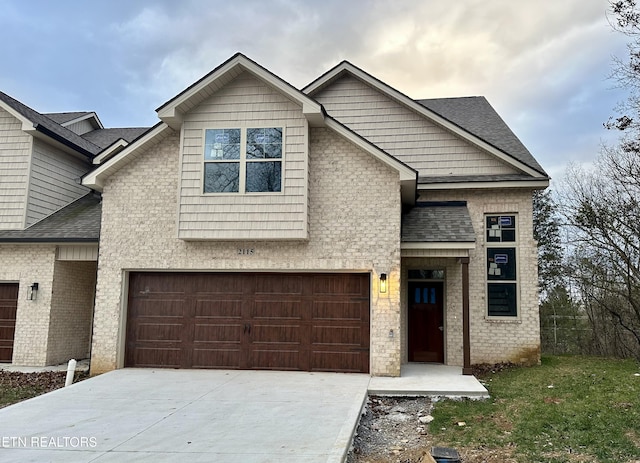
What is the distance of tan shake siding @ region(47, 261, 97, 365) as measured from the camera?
38.6 ft

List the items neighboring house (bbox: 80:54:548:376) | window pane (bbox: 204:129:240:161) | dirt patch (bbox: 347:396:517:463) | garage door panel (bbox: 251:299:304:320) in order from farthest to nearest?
garage door panel (bbox: 251:299:304:320) < window pane (bbox: 204:129:240:161) < neighboring house (bbox: 80:54:548:376) < dirt patch (bbox: 347:396:517:463)

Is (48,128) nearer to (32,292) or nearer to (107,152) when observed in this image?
(107,152)

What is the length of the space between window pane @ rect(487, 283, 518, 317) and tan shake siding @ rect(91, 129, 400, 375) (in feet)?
11.5

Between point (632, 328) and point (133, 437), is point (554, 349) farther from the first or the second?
point (133, 437)

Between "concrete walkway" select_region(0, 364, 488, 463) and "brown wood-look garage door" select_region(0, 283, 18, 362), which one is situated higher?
"brown wood-look garage door" select_region(0, 283, 18, 362)

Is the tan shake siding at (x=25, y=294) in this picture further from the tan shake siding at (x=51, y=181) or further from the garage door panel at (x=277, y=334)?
the garage door panel at (x=277, y=334)

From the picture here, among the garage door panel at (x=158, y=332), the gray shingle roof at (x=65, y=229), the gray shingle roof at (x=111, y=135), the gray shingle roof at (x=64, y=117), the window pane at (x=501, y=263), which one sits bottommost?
the garage door panel at (x=158, y=332)

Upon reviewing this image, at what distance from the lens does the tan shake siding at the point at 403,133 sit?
1291 centimetres

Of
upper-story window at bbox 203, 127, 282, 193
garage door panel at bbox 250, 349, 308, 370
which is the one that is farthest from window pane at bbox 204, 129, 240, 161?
garage door panel at bbox 250, 349, 308, 370

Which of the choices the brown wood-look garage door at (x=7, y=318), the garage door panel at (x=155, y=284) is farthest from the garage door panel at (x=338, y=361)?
the brown wood-look garage door at (x=7, y=318)

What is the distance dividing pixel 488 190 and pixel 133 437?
1007 cm

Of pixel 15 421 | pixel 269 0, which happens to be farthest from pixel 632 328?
pixel 15 421

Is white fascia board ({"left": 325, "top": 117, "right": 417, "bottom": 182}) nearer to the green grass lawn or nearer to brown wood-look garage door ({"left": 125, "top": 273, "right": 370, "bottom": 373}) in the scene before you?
brown wood-look garage door ({"left": 125, "top": 273, "right": 370, "bottom": 373})

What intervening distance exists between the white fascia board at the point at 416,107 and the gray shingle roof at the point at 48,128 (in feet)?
22.0
